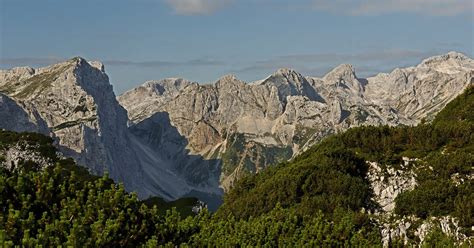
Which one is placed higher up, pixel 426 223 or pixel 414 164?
pixel 414 164

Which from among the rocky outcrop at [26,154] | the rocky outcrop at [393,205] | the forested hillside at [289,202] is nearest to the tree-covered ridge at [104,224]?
the forested hillside at [289,202]

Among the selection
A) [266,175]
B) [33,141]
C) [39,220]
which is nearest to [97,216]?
[39,220]

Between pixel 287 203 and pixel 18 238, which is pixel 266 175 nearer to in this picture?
pixel 287 203

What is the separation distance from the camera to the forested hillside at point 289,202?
19.9 meters

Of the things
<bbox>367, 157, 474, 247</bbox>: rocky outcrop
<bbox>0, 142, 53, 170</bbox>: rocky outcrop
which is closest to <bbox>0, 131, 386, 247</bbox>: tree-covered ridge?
<bbox>367, 157, 474, 247</bbox>: rocky outcrop

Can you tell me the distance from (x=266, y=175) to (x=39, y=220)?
131 ft

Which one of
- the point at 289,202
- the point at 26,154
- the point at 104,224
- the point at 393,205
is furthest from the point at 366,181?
the point at 26,154

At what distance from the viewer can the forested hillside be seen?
19.9m

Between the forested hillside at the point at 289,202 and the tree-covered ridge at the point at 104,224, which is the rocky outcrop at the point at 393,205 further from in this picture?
the tree-covered ridge at the point at 104,224

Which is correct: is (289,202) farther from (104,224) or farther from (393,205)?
(104,224)

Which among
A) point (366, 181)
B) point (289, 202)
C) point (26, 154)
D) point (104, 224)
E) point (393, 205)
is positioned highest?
point (26, 154)

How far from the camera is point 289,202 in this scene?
4566 cm

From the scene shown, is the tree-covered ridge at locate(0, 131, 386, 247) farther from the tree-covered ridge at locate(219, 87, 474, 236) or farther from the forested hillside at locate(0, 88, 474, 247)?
the tree-covered ridge at locate(219, 87, 474, 236)

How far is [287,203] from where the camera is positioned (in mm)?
45438
